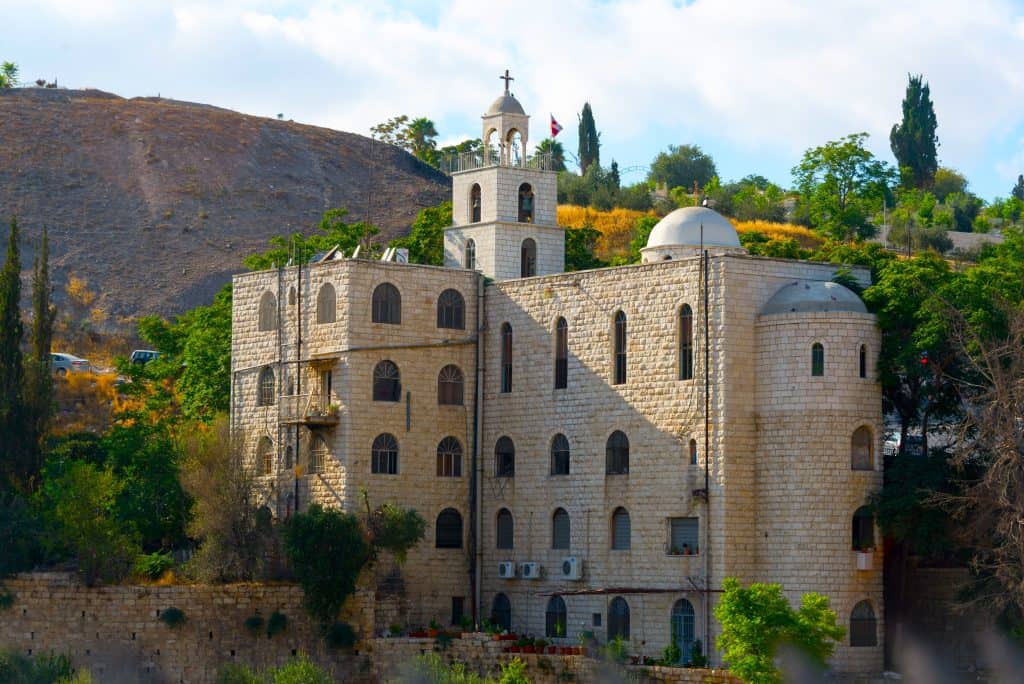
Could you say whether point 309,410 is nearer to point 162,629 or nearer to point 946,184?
point 162,629

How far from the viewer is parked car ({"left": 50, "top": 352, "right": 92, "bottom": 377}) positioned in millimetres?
70312

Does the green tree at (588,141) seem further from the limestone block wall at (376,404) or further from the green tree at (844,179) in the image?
the limestone block wall at (376,404)

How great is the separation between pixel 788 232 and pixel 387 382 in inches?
1613

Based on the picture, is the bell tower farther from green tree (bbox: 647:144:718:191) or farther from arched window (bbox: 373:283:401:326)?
green tree (bbox: 647:144:718:191)

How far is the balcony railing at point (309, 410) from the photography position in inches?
1778

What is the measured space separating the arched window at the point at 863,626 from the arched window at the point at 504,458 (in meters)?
9.55

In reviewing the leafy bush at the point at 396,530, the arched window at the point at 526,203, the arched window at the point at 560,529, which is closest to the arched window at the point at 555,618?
the arched window at the point at 560,529

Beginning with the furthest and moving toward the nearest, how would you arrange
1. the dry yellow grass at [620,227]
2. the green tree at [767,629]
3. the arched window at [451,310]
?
1. the dry yellow grass at [620,227]
2. the arched window at [451,310]
3. the green tree at [767,629]

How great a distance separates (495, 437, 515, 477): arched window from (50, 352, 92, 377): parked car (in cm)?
2836

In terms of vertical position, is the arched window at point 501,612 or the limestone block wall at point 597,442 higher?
the limestone block wall at point 597,442

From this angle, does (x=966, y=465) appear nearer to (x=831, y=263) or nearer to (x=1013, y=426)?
(x=1013, y=426)

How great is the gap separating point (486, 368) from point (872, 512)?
10.7 meters

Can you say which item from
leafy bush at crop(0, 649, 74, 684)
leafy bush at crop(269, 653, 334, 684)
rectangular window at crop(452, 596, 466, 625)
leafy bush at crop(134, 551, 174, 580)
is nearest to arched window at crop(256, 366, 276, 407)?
leafy bush at crop(134, 551, 174, 580)

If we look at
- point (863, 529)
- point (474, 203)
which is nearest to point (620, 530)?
point (863, 529)
